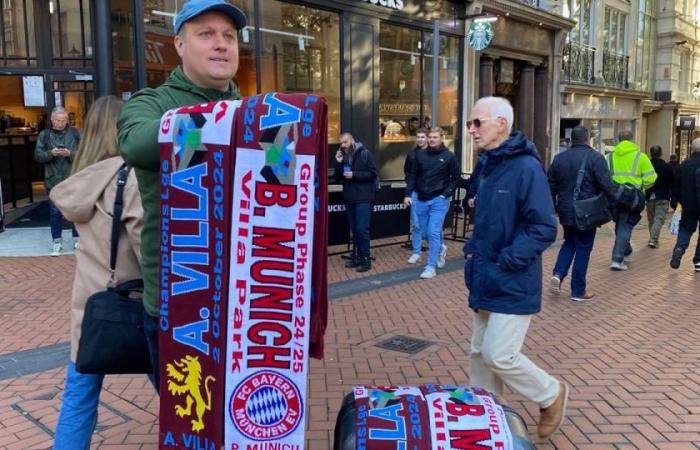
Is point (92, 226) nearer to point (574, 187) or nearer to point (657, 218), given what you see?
point (574, 187)

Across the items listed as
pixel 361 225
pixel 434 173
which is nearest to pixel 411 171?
pixel 434 173

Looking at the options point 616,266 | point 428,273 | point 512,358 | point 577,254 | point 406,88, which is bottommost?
point 616,266

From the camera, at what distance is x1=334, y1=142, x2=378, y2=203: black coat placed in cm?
827

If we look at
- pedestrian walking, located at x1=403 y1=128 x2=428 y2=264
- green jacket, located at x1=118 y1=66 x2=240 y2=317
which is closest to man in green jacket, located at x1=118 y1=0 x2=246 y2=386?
green jacket, located at x1=118 y1=66 x2=240 y2=317

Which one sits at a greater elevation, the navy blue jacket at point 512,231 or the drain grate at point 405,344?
the navy blue jacket at point 512,231

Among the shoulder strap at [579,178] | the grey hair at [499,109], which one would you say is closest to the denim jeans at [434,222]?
the shoulder strap at [579,178]

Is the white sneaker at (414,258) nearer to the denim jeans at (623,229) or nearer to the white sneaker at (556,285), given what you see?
the white sneaker at (556,285)

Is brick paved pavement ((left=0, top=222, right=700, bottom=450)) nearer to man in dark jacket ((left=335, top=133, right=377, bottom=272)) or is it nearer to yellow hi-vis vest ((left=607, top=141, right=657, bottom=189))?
man in dark jacket ((left=335, top=133, right=377, bottom=272))

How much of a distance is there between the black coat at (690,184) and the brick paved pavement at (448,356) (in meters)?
1.15

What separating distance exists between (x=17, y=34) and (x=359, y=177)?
242 inches

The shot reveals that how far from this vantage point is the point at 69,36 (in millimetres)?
9953

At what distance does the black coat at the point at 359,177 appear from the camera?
27.1 ft

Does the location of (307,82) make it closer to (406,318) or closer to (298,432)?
(406,318)

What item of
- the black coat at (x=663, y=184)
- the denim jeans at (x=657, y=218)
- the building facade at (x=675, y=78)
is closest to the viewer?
the denim jeans at (x=657, y=218)
